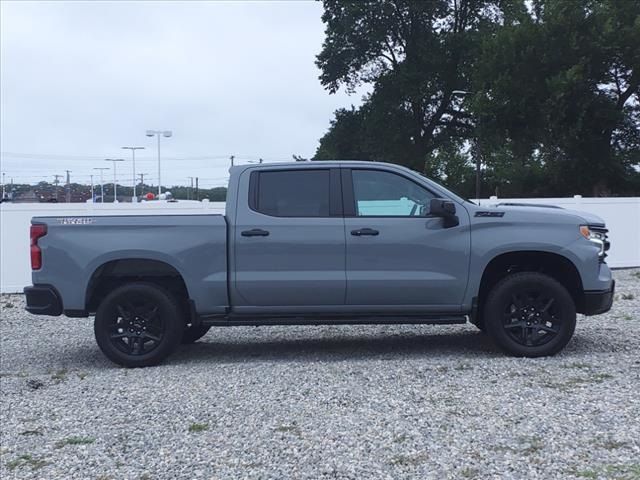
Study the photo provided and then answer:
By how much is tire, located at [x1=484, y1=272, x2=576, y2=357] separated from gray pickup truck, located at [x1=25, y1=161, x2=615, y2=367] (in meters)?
0.01

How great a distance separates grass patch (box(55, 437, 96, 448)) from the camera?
5.12m

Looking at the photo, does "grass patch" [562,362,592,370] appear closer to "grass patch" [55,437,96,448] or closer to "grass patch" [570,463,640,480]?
"grass patch" [570,463,640,480]

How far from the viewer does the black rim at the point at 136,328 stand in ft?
24.1

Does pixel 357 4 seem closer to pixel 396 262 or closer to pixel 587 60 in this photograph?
pixel 587 60

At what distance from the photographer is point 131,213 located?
14.4 metres

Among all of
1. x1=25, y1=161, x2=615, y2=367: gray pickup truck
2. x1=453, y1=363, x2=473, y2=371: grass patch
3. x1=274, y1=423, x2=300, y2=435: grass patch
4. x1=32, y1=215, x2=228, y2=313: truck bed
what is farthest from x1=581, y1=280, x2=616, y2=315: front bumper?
x1=32, y1=215, x2=228, y2=313: truck bed

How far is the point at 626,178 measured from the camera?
112 ft

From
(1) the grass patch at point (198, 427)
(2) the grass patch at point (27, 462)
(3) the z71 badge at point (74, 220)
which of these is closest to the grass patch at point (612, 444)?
(1) the grass patch at point (198, 427)

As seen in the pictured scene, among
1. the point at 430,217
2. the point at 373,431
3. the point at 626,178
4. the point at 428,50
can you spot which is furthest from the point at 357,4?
the point at 373,431

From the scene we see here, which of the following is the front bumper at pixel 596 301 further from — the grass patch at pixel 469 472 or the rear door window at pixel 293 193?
the grass patch at pixel 469 472

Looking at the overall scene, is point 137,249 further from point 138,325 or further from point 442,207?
point 442,207

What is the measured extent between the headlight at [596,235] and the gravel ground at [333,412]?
1069mm

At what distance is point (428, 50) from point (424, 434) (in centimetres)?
3826

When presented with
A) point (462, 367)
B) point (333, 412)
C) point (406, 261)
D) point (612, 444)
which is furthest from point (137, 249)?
point (612, 444)
